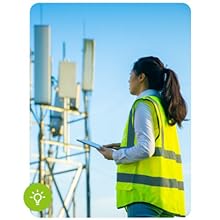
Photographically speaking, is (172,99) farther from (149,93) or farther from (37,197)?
(37,197)

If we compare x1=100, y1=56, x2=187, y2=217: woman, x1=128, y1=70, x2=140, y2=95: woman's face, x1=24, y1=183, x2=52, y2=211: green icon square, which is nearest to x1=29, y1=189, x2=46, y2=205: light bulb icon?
x1=24, y1=183, x2=52, y2=211: green icon square

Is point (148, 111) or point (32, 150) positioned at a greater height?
point (148, 111)

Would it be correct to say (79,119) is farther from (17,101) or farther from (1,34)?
(1,34)

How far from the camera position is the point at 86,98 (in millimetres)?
2043

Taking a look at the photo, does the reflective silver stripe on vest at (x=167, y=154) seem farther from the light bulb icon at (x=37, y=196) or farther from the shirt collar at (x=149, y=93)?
the light bulb icon at (x=37, y=196)

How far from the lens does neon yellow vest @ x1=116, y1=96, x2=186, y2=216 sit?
5.89 feet

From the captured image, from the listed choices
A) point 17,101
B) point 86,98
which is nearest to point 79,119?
point 86,98

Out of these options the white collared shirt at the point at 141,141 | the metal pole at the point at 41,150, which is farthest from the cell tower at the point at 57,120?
the white collared shirt at the point at 141,141

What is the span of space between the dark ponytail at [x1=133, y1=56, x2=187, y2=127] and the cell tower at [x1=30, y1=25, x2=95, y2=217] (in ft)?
0.68

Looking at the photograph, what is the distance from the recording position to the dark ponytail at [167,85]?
6.07 feet

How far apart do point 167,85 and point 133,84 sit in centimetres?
10

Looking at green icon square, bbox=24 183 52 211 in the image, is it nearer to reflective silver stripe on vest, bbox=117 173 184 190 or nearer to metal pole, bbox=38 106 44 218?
metal pole, bbox=38 106 44 218

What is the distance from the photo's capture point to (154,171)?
71.4 inches
